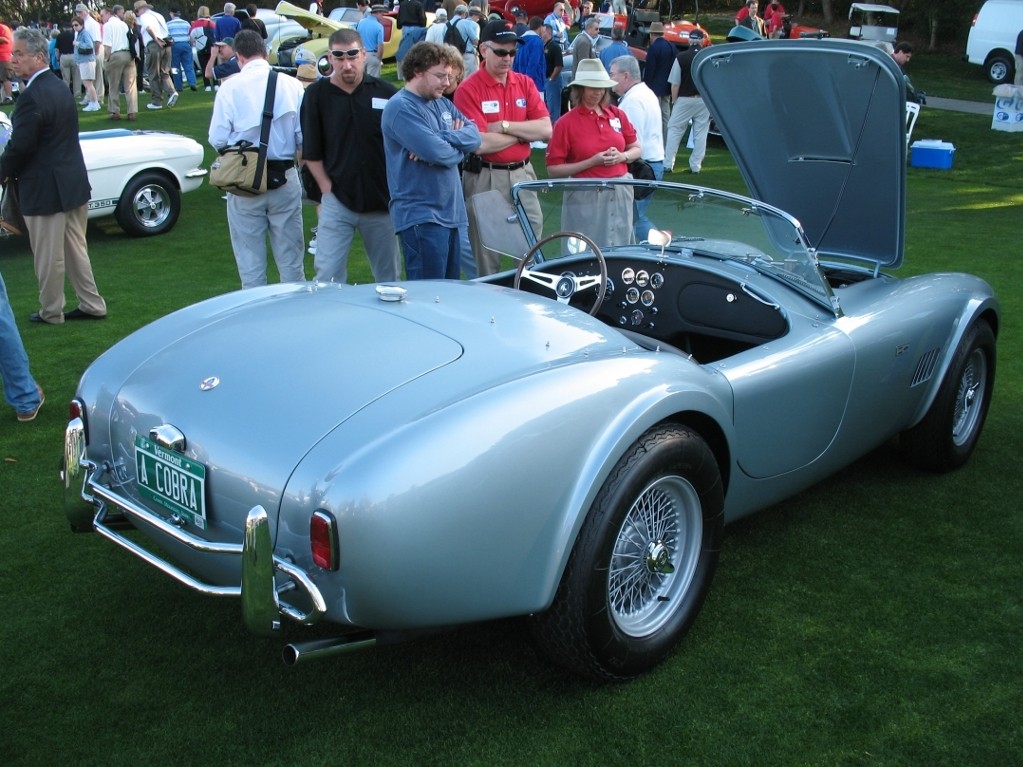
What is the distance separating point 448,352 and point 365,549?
778 millimetres

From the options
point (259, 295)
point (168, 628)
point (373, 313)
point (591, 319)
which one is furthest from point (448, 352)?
point (168, 628)

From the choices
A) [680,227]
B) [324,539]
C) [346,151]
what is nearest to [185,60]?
[346,151]

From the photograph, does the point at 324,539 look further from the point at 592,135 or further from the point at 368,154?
the point at 592,135

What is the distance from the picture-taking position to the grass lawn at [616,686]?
271 cm

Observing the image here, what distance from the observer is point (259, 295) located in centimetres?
364

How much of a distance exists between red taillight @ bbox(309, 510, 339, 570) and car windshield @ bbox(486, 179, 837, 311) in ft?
6.77

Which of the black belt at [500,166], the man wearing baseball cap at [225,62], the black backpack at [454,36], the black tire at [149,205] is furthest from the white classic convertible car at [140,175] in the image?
the black backpack at [454,36]

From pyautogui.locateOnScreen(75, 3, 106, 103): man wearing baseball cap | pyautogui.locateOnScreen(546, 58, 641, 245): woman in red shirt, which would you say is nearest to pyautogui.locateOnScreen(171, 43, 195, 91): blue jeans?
pyautogui.locateOnScreen(75, 3, 106, 103): man wearing baseball cap

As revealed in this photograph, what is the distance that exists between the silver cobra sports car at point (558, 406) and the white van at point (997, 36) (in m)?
19.6

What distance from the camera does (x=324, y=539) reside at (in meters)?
2.35

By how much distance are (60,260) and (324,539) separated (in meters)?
5.01

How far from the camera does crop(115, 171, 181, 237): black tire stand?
9125mm

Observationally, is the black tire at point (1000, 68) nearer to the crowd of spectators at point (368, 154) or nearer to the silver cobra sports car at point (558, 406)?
the crowd of spectators at point (368, 154)

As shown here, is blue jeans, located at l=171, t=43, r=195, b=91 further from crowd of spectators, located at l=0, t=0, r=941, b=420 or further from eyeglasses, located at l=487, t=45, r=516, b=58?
eyeglasses, located at l=487, t=45, r=516, b=58
